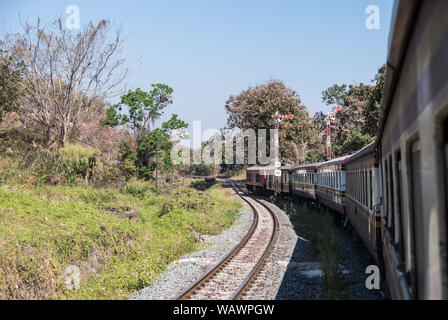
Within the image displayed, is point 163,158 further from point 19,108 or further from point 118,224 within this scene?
point 118,224

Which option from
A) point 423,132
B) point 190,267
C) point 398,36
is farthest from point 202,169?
point 423,132

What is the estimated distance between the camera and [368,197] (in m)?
8.61

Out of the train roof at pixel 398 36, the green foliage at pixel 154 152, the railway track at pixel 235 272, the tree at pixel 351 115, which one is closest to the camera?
the train roof at pixel 398 36

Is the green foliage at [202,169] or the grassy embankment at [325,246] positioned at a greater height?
the green foliage at [202,169]

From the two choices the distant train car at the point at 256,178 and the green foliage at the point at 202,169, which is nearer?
the distant train car at the point at 256,178

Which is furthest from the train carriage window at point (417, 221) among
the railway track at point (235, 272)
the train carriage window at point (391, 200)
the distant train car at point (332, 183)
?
the distant train car at point (332, 183)

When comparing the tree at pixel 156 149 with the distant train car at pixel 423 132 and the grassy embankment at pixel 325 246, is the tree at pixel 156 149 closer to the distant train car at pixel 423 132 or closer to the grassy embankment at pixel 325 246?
the grassy embankment at pixel 325 246

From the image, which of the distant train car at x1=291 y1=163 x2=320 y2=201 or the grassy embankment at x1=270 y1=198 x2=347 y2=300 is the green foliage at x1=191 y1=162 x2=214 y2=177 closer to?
the distant train car at x1=291 y1=163 x2=320 y2=201

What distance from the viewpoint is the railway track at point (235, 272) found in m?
8.41

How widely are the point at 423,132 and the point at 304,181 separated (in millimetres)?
22245

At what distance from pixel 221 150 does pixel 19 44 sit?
4763 centimetres

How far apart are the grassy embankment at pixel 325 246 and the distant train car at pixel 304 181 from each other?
4.09ft

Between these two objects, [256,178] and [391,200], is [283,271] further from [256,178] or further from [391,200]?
[256,178]

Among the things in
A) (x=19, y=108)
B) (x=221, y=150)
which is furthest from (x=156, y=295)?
(x=221, y=150)
